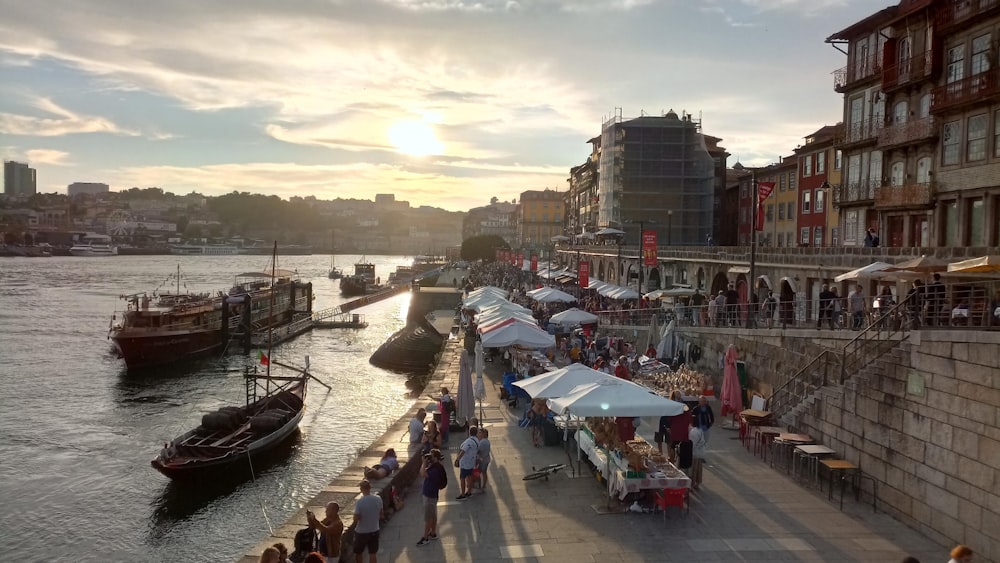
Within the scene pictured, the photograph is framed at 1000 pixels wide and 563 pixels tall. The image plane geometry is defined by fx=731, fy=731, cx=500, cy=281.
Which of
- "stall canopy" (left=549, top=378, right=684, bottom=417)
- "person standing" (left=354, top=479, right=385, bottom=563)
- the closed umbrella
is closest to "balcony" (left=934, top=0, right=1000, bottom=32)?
"stall canopy" (left=549, top=378, right=684, bottom=417)

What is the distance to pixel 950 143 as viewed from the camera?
74.5 feet

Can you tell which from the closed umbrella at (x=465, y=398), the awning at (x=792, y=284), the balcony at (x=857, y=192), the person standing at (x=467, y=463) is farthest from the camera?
the balcony at (x=857, y=192)

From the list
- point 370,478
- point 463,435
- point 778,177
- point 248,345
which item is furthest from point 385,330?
point 370,478

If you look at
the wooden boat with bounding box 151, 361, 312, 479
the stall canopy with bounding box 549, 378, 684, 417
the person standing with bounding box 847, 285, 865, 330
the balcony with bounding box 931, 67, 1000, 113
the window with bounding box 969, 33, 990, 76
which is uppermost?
the window with bounding box 969, 33, 990, 76

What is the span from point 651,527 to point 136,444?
23296 millimetres

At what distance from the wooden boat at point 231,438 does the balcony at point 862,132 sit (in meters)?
24.3

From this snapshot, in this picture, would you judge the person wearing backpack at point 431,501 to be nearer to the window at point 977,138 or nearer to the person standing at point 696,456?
the person standing at point 696,456

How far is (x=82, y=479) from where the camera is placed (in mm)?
23859

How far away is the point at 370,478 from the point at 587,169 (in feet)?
267

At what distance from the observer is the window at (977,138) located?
21047mm

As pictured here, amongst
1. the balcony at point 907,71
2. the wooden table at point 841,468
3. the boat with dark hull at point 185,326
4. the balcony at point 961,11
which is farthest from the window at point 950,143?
the boat with dark hull at point 185,326

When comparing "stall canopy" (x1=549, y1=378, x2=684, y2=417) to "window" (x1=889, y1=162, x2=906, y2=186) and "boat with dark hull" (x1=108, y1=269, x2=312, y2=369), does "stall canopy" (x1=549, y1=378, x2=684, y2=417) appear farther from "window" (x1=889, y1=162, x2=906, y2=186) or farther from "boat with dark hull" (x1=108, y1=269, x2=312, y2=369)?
"boat with dark hull" (x1=108, y1=269, x2=312, y2=369)

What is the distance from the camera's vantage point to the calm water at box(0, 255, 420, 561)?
1981 cm

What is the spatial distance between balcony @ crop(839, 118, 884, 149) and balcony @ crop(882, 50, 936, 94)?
6.26 feet
